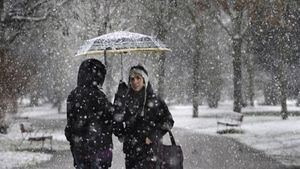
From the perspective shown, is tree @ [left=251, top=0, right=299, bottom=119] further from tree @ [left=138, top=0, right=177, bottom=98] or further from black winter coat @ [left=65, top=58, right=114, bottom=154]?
black winter coat @ [left=65, top=58, right=114, bottom=154]

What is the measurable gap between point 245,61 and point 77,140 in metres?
40.2

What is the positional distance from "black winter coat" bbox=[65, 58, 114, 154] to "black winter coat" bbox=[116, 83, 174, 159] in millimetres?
561

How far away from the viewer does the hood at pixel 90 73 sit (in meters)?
6.72

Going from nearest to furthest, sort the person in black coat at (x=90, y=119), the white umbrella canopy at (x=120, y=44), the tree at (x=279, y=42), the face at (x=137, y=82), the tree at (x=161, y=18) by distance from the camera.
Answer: the person in black coat at (x=90, y=119) < the face at (x=137, y=82) < the white umbrella canopy at (x=120, y=44) < the tree at (x=279, y=42) < the tree at (x=161, y=18)

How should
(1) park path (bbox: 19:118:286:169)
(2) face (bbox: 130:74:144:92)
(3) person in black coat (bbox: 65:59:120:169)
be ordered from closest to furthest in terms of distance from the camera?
(3) person in black coat (bbox: 65:59:120:169)
(2) face (bbox: 130:74:144:92)
(1) park path (bbox: 19:118:286:169)

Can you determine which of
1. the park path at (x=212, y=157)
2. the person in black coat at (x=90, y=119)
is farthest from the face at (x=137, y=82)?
the park path at (x=212, y=157)

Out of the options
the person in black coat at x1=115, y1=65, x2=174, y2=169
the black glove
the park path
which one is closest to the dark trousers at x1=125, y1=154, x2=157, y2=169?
the person in black coat at x1=115, y1=65, x2=174, y2=169

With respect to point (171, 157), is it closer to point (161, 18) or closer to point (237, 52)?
point (237, 52)

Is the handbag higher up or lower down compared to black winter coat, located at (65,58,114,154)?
lower down

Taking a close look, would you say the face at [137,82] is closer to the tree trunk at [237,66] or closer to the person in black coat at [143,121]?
the person in black coat at [143,121]

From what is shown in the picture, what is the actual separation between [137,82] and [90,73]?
0.78 meters

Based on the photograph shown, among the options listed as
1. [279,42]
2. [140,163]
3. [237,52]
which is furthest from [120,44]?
[279,42]

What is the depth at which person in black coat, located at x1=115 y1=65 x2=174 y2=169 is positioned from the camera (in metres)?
7.28

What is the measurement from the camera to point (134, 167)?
7469 millimetres
